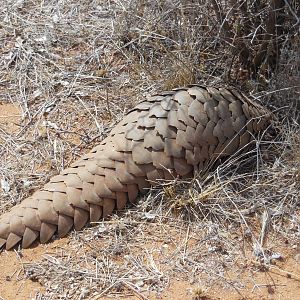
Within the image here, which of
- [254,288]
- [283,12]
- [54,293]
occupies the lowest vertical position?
[254,288]

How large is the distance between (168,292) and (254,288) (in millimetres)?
374

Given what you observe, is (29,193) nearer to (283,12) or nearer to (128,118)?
(128,118)

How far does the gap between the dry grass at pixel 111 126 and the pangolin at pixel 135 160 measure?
0.08 metres

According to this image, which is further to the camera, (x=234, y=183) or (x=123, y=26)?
(x=123, y=26)

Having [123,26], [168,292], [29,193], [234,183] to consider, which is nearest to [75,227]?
[29,193]

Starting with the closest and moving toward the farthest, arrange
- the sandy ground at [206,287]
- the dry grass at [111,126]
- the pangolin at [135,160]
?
1. the sandy ground at [206,287]
2. the dry grass at [111,126]
3. the pangolin at [135,160]

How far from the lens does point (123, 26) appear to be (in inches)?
169

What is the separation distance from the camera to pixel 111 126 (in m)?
3.73

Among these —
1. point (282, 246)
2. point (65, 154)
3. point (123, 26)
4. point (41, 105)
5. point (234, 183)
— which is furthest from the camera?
point (123, 26)

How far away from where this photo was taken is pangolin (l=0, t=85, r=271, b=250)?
10.5 ft

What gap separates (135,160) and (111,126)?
51 cm

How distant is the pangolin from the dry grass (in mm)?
79

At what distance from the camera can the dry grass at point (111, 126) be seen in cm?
305

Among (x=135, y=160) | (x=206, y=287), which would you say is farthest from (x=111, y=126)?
(x=206, y=287)
